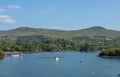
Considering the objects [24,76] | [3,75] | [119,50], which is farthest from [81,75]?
[119,50]

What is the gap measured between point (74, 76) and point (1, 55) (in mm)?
95024

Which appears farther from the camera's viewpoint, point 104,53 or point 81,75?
point 104,53

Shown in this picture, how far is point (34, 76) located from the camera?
8525 centimetres

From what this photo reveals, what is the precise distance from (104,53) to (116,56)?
32.6 feet

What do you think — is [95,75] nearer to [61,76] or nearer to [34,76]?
[61,76]

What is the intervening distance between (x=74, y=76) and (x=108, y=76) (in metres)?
A: 9.06

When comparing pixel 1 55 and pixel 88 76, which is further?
pixel 1 55

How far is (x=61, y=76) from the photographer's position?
278 ft

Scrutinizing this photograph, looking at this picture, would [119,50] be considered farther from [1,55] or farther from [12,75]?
[12,75]

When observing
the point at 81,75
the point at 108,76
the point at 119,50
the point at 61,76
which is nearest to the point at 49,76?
the point at 61,76

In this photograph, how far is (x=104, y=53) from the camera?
178 metres

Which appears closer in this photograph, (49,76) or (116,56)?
(49,76)

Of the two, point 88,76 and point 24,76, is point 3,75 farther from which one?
point 88,76

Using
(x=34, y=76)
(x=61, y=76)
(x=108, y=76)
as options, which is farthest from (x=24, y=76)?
(x=108, y=76)
